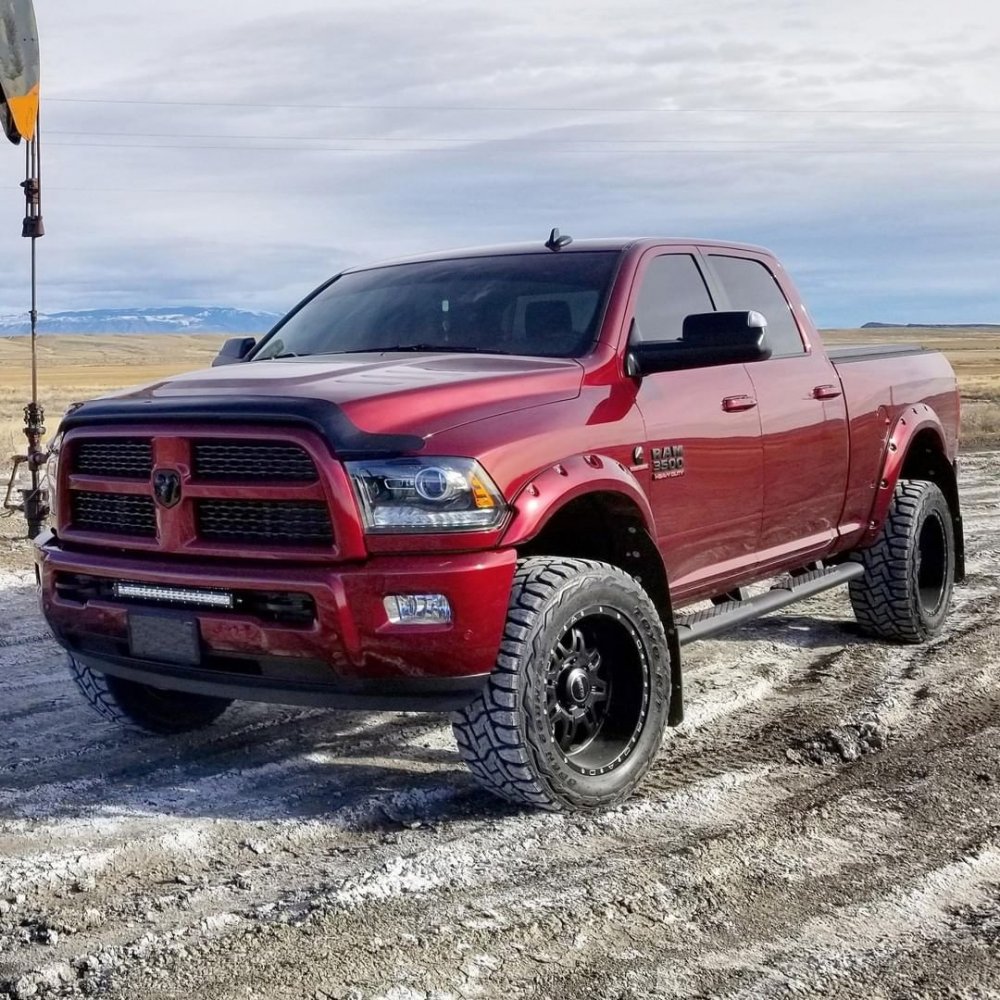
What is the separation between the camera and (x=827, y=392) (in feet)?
19.5

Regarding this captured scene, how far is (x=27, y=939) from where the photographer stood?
128 inches

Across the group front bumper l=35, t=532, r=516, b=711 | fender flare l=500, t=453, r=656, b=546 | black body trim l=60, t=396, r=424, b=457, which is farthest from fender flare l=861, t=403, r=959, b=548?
black body trim l=60, t=396, r=424, b=457

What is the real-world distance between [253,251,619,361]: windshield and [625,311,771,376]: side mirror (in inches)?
8.1

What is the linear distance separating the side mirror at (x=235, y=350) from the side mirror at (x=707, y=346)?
188cm

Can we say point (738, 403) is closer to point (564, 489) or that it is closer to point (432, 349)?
point (432, 349)

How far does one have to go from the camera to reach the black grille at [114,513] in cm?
429

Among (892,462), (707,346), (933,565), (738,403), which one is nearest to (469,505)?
(707,346)

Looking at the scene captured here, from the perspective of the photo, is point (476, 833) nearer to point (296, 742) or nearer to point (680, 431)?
point (296, 742)

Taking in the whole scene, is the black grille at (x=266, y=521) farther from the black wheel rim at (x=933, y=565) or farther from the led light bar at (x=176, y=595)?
the black wheel rim at (x=933, y=565)

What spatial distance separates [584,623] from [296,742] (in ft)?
4.68

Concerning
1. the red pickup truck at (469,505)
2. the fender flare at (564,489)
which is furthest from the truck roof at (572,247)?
the fender flare at (564,489)

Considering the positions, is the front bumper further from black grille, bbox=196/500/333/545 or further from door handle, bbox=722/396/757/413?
door handle, bbox=722/396/757/413

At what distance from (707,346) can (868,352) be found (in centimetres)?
225

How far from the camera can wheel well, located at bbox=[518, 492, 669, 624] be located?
4.50 m
